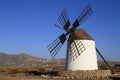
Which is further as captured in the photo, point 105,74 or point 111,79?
point 105,74

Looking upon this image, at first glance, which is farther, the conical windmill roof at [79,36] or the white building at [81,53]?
the conical windmill roof at [79,36]

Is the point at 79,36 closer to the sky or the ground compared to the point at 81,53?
closer to the sky

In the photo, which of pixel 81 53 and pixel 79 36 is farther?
pixel 79 36

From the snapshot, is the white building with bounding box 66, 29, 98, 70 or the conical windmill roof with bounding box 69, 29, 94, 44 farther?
the conical windmill roof with bounding box 69, 29, 94, 44

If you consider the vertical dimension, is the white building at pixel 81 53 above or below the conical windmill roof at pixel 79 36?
below

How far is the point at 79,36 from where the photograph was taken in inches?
1294

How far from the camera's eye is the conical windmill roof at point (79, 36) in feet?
107

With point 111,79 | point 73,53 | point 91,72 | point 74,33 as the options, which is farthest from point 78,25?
point 111,79

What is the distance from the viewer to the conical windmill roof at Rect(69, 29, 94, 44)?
3275cm

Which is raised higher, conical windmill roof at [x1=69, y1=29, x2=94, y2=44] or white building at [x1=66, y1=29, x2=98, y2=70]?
conical windmill roof at [x1=69, y1=29, x2=94, y2=44]

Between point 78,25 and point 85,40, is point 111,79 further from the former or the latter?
point 78,25

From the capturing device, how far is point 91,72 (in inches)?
1239

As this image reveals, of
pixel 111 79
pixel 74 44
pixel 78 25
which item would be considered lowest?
A: pixel 111 79

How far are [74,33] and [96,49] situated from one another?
4.06 m
